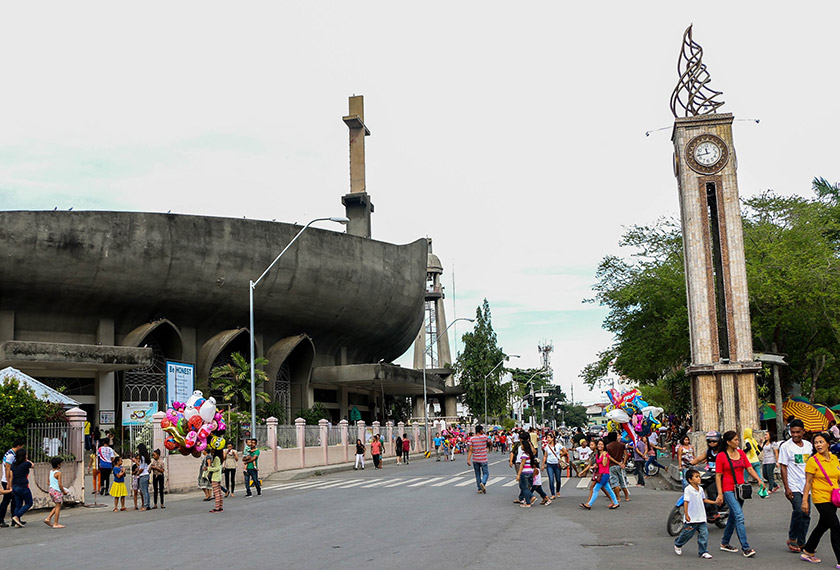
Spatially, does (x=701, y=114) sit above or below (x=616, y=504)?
above

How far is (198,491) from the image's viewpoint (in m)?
26.3

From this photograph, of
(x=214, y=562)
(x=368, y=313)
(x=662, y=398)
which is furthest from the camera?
(x=662, y=398)

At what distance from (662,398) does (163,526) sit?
72664 millimetres

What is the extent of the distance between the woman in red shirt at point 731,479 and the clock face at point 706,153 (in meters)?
15.8

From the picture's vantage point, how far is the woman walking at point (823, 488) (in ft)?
30.7

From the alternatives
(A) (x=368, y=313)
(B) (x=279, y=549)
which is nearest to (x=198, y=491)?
(B) (x=279, y=549)

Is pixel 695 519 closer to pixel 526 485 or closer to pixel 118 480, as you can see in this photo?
pixel 526 485

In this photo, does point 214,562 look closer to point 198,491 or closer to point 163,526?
point 163,526

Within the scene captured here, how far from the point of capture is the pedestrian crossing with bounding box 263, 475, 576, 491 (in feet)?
80.8

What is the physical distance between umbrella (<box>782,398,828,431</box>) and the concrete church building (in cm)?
2659

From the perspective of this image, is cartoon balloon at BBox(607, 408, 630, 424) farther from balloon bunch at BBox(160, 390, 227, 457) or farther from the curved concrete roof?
the curved concrete roof

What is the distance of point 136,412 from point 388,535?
26.3m

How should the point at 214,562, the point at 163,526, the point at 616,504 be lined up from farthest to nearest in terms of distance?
1. the point at 616,504
2. the point at 163,526
3. the point at 214,562

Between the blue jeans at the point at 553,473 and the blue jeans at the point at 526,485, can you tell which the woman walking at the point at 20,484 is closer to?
the blue jeans at the point at 526,485
